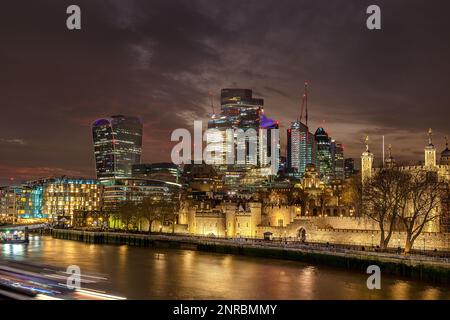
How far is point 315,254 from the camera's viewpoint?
64062 millimetres

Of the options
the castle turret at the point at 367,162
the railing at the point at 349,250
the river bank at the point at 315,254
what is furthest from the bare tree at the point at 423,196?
the castle turret at the point at 367,162

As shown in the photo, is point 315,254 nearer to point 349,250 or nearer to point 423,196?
point 349,250

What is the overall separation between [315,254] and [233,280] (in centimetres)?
1625

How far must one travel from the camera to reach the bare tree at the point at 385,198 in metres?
63.2

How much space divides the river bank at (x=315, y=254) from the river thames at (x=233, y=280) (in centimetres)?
184

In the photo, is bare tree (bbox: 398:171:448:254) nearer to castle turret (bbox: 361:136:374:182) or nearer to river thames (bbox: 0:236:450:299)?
river thames (bbox: 0:236:450:299)

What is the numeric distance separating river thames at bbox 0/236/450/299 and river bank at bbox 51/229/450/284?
184 cm

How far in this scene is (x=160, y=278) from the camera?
52.6m

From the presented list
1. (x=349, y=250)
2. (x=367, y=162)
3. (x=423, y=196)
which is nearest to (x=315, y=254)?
(x=349, y=250)

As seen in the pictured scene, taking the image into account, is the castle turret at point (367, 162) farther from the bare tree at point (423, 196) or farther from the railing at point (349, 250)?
the railing at point (349, 250)

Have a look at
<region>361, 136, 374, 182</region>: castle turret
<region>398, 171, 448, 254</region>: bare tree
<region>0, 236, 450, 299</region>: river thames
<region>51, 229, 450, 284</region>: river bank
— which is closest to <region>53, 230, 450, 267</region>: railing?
<region>51, 229, 450, 284</region>: river bank

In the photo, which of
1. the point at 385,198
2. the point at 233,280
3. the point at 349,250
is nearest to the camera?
the point at 233,280
